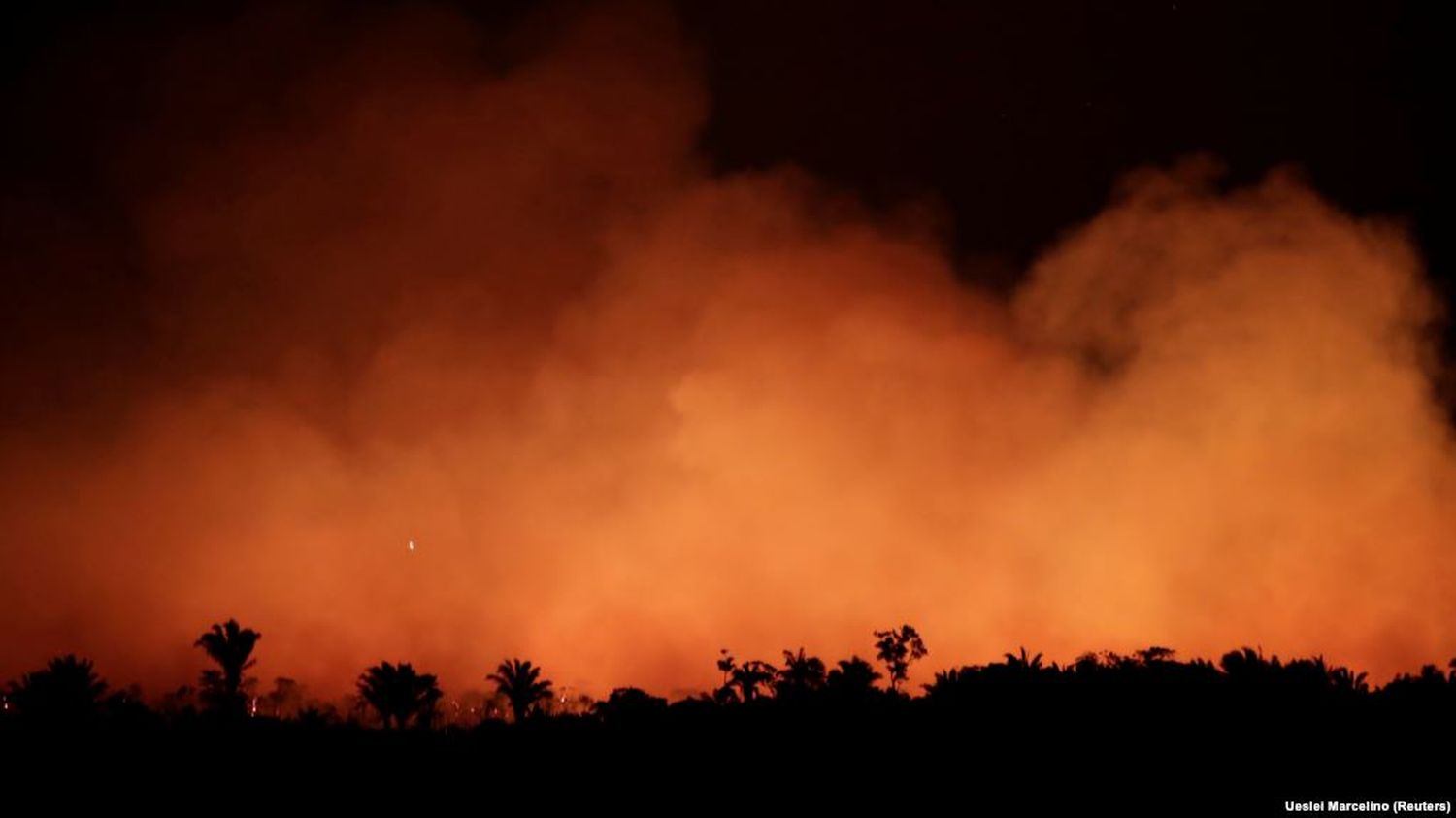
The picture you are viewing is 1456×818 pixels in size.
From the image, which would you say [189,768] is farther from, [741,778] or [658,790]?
[741,778]

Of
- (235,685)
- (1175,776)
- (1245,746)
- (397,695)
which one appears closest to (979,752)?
(1175,776)

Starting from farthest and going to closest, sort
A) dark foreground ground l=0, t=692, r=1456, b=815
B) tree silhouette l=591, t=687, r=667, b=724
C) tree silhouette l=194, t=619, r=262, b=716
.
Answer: tree silhouette l=194, t=619, r=262, b=716 → tree silhouette l=591, t=687, r=667, b=724 → dark foreground ground l=0, t=692, r=1456, b=815

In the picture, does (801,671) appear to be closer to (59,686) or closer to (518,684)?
(518,684)

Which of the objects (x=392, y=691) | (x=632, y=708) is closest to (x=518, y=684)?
(x=392, y=691)

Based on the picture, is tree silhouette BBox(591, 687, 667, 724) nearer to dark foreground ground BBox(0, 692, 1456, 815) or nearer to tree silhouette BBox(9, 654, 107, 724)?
dark foreground ground BBox(0, 692, 1456, 815)

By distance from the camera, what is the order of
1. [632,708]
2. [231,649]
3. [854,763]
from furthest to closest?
[231,649] → [632,708] → [854,763]

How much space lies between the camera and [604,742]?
19.1 metres

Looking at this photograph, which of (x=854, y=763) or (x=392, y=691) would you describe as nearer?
(x=854, y=763)

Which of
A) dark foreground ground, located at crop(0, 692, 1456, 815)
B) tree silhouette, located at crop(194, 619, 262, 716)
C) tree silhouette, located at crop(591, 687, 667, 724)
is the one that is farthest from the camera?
tree silhouette, located at crop(194, 619, 262, 716)

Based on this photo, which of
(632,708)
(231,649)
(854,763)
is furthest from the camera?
(231,649)

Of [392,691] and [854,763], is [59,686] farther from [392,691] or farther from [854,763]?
[854,763]

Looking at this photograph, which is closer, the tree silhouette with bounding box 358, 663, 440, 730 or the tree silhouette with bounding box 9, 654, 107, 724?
the tree silhouette with bounding box 9, 654, 107, 724

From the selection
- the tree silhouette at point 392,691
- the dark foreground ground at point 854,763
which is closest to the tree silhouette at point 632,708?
the dark foreground ground at point 854,763

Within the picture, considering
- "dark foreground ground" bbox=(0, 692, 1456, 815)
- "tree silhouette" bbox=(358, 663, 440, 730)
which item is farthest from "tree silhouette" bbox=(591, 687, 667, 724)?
"tree silhouette" bbox=(358, 663, 440, 730)
